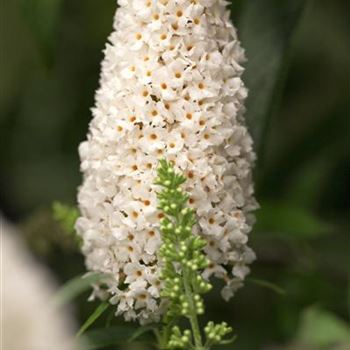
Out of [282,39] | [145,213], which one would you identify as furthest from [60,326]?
[282,39]

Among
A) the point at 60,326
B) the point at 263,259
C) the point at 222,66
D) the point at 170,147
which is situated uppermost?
the point at 222,66

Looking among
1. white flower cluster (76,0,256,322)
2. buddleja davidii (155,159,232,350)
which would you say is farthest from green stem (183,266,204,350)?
white flower cluster (76,0,256,322)

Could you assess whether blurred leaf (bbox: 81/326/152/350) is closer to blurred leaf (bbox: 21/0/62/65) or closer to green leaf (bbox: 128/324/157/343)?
green leaf (bbox: 128/324/157/343)

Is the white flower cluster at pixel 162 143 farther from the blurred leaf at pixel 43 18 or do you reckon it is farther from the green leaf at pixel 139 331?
the blurred leaf at pixel 43 18

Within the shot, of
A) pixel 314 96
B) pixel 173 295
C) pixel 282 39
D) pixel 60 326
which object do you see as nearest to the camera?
pixel 60 326

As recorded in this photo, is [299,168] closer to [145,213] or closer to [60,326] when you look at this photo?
[145,213]

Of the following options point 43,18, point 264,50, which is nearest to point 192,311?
point 264,50

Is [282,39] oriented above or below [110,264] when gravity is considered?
above
